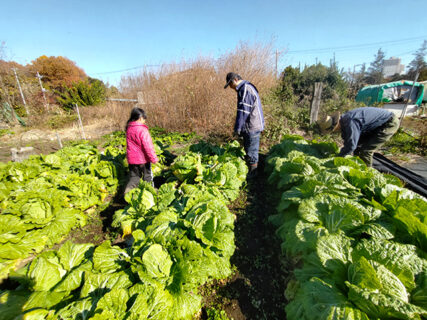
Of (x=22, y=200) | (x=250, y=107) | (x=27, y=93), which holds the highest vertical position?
(x=27, y=93)

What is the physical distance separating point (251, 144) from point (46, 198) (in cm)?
403

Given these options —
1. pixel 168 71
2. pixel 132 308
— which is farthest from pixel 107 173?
pixel 168 71

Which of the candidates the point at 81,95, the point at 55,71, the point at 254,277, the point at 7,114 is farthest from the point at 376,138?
the point at 55,71

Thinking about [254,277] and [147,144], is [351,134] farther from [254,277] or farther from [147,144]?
[147,144]

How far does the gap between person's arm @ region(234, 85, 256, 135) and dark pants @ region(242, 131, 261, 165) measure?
0.31 metres

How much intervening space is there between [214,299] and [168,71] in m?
9.64

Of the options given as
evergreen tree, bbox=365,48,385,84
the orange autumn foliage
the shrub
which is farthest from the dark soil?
evergreen tree, bbox=365,48,385,84

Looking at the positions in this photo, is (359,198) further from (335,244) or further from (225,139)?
(225,139)

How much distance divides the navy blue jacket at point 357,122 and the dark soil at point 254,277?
2.07 m

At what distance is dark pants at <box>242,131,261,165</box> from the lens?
419 centimetres

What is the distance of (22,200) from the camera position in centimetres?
283

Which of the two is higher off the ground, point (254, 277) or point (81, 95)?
point (81, 95)

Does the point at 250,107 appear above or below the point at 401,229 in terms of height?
above

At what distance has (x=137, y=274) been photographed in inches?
70.1
